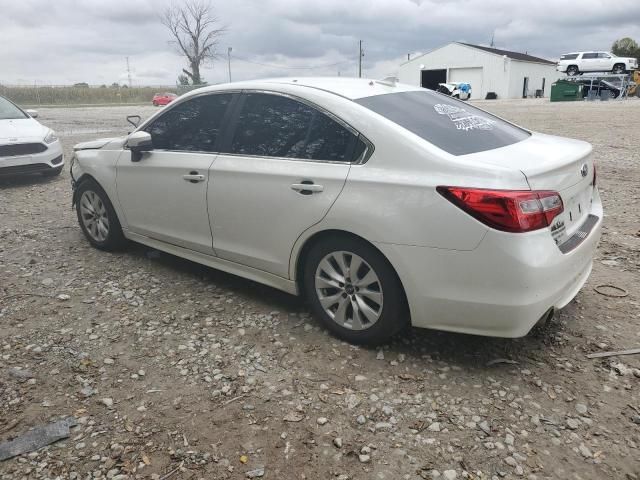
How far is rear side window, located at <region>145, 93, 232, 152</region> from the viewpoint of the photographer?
3.90 m

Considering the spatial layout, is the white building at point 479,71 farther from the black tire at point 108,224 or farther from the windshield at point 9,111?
the black tire at point 108,224

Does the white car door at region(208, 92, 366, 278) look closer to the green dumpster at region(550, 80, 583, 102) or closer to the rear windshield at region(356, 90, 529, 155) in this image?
the rear windshield at region(356, 90, 529, 155)

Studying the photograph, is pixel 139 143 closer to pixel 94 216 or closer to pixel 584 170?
pixel 94 216

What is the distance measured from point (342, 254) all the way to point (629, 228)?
3983mm

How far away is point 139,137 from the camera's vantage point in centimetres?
418

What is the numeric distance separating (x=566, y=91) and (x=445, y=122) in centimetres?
3580

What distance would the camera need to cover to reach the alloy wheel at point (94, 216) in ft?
16.2

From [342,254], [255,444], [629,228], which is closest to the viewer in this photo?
[255,444]

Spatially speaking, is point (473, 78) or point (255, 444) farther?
point (473, 78)

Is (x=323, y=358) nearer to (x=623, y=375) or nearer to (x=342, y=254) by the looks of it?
(x=342, y=254)

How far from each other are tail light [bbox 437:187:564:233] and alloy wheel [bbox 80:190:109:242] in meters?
3.53

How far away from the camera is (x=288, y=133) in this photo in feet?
11.3

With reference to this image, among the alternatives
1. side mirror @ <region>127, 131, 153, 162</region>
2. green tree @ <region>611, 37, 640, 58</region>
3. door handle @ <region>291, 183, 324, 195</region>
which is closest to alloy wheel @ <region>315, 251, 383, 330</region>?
door handle @ <region>291, 183, 324, 195</region>

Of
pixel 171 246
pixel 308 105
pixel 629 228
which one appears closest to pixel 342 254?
pixel 308 105
